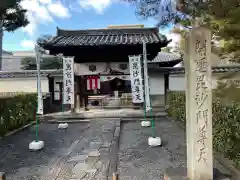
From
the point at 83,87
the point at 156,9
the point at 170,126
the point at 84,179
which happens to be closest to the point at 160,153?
the point at 84,179

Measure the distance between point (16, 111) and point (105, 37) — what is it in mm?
6482

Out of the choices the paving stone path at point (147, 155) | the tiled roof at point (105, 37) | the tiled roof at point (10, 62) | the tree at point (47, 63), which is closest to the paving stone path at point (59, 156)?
the paving stone path at point (147, 155)

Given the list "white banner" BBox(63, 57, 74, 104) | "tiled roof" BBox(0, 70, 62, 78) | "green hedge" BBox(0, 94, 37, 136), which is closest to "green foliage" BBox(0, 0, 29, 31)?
"tiled roof" BBox(0, 70, 62, 78)

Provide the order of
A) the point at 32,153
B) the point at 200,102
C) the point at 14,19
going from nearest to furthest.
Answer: the point at 200,102
the point at 32,153
the point at 14,19

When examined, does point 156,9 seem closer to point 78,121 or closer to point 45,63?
point 78,121

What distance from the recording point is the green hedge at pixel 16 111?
9.25 m

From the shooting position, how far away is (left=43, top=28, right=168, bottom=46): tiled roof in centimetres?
1285

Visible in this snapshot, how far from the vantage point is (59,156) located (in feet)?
21.1

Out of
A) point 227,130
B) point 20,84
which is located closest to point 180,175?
point 227,130

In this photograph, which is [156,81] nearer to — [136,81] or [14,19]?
[136,81]

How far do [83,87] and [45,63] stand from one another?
1203 cm

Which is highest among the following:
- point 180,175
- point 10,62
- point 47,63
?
point 10,62

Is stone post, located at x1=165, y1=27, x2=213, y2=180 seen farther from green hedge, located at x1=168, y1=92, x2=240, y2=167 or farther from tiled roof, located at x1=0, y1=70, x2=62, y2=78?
tiled roof, located at x1=0, y1=70, x2=62, y2=78

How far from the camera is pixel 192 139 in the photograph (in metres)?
4.10
